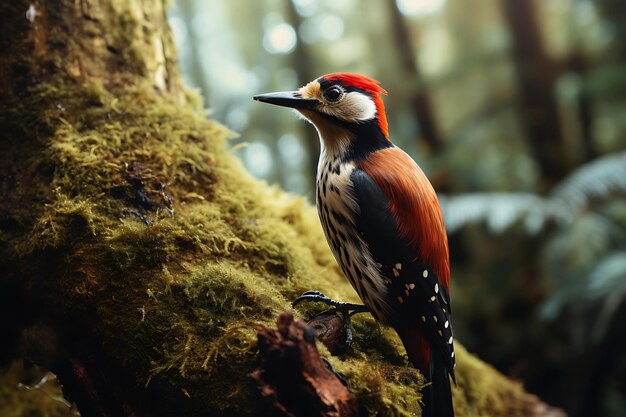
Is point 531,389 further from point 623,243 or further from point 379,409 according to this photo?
point 379,409

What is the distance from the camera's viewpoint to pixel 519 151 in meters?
8.31

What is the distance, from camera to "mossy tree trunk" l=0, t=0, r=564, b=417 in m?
1.75

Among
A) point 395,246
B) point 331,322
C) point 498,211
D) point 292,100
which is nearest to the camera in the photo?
point 331,322

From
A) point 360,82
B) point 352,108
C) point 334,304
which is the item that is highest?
point 360,82

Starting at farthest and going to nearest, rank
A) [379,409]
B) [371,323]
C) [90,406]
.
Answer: [371,323] < [90,406] < [379,409]

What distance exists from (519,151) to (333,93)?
269 inches

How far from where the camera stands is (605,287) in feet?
15.5

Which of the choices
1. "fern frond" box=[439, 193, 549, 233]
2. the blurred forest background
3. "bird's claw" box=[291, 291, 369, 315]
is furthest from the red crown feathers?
"fern frond" box=[439, 193, 549, 233]

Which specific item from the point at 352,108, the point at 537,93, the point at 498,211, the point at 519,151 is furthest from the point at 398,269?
the point at 519,151

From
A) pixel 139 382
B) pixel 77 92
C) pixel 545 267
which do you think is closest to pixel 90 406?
pixel 139 382

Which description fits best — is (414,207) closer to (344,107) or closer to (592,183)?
(344,107)

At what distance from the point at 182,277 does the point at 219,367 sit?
0.40 metres

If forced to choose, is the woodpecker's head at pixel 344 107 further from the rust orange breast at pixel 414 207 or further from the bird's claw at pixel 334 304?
the bird's claw at pixel 334 304

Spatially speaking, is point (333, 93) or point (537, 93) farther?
point (537, 93)
